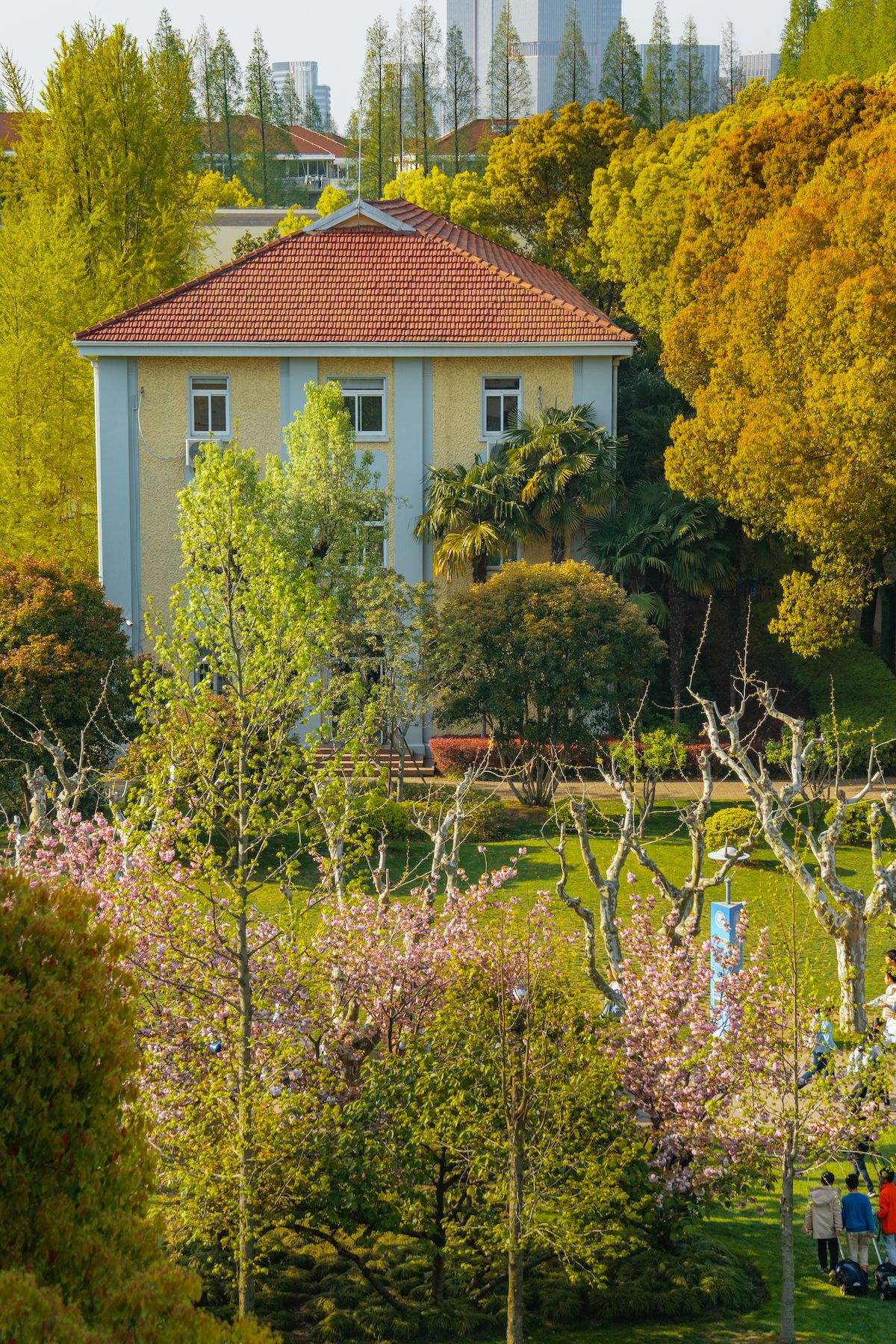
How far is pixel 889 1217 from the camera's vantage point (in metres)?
11.2

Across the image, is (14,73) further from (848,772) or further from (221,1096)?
(221,1096)

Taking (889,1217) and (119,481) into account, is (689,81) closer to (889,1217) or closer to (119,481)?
(119,481)

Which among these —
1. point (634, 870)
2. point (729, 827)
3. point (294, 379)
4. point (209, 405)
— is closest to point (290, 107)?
point (209, 405)

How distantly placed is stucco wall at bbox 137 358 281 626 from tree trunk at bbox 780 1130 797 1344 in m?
23.3

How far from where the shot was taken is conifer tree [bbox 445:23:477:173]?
6994cm

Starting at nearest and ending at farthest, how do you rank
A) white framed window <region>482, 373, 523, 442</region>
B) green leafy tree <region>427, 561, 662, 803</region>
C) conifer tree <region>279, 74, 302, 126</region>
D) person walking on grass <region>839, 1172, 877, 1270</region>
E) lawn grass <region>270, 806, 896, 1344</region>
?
1. lawn grass <region>270, 806, 896, 1344</region>
2. person walking on grass <region>839, 1172, 877, 1270</region>
3. green leafy tree <region>427, 561, 662, 803</region>
4. white framed window <region>482, 373, 523, 442</region>
5. conifer tree <region>279, 74, 302, 126</region>

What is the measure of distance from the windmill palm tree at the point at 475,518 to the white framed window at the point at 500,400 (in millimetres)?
1375

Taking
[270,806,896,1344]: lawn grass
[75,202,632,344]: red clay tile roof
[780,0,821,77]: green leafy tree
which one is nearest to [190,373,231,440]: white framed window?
[75,202,632,344]: red clay tile roof

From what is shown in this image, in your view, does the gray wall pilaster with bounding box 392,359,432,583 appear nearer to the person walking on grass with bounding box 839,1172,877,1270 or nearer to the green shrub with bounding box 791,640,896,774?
the green shrub with bounding box 791,640,896,774

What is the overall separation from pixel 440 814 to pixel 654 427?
14.3 m

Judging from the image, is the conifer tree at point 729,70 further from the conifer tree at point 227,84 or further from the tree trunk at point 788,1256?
the tree trunk at point 788,1256

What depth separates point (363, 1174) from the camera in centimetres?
1023

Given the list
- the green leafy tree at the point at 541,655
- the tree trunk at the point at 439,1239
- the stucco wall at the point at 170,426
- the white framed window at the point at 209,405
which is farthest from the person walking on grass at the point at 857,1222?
the white framed window at the point at 209,405

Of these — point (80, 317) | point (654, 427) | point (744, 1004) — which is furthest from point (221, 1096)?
point (80, 317)
